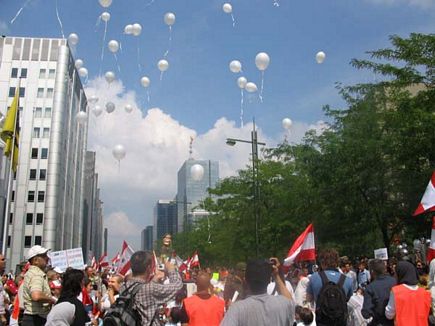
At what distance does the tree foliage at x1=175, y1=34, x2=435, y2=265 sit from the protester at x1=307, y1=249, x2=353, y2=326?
1085cm

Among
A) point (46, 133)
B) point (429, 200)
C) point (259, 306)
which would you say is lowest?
point (259, 306)

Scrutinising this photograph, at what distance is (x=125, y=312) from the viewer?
14.8 ft

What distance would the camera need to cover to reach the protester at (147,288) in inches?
180

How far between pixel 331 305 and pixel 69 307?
3394 millimetres

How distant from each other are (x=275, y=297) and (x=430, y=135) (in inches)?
559

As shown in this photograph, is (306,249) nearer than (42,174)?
Yes

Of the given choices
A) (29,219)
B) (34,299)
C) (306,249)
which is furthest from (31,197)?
(34,299)

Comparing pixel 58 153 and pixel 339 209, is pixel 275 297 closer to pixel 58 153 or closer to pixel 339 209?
pixel 339 209

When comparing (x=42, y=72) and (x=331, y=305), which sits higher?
(x=42, y=72)

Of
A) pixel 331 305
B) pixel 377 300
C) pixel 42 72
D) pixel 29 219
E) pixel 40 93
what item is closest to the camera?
pixel 331 305

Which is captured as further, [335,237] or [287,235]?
[287,235]

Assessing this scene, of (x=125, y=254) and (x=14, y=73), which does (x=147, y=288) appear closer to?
(x=125, y=254)

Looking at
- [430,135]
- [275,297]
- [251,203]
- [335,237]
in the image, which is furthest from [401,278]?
[251,203]

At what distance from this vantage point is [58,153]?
77.8 m
